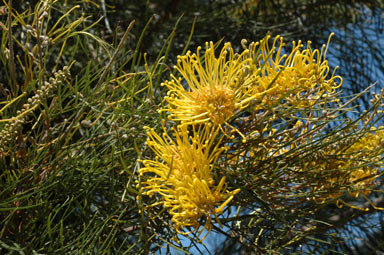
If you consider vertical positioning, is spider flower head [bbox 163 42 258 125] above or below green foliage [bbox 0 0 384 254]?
above

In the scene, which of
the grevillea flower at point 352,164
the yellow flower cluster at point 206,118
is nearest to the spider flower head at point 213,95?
the yellow flower cluster at point 206,118

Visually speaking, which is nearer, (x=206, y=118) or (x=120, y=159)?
(x=206, y=118)

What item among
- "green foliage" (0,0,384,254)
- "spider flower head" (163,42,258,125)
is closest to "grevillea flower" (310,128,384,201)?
"green foliage" (0,0,384,254)

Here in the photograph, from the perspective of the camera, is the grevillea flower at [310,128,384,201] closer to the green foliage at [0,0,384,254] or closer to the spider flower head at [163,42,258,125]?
the green foliage at [0,0,384,254]

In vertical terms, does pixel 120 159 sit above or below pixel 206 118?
below

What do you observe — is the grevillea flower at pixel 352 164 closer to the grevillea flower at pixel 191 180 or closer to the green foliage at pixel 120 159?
the green foliage at pixel 120 159

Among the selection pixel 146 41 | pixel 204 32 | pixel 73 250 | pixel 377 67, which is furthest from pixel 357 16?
pixel 73 250

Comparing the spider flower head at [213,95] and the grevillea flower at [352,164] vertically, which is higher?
the spider flower head at [213,95]

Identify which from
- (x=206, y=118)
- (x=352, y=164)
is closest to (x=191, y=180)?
(x=206, y=118)

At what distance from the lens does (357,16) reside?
1493 mm

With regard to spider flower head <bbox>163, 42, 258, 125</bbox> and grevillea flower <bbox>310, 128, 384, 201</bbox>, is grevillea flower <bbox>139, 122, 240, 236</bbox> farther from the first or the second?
grevillea flower <bbox>310, 128, 384, 201</bbox>

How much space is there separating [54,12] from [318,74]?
26.9 inches

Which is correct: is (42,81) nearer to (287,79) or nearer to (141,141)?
(141,141)

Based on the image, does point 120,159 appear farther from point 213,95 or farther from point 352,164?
point 352,164
